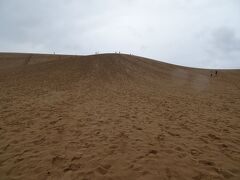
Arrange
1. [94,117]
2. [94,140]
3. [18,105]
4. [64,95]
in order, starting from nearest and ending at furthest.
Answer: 1. [94,140]
2. [94,117]
3. [18,105]
4. [64,95]

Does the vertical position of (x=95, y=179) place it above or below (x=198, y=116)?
below

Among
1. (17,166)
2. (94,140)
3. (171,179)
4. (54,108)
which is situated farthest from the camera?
(54,108)

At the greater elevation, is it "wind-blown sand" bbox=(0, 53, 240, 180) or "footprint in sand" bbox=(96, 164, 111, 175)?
"wind-blown sand" bbox=(0, 53, 240, 180)

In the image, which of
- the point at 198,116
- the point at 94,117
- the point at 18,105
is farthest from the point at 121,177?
the point at 18,105

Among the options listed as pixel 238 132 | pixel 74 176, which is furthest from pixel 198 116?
pixel 74 176

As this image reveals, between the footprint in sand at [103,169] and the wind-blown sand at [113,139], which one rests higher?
the wind-blown sand at [113,139]

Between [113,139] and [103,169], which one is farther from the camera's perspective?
[113,139]

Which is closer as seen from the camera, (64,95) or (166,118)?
(166,118)

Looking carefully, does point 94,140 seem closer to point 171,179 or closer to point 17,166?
point 17,166

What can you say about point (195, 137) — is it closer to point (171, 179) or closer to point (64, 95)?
point (171, 179)

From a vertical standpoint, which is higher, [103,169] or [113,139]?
[113,139]

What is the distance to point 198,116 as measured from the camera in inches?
319

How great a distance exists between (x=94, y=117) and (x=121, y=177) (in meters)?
4.00

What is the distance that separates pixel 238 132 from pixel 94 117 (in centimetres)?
483
